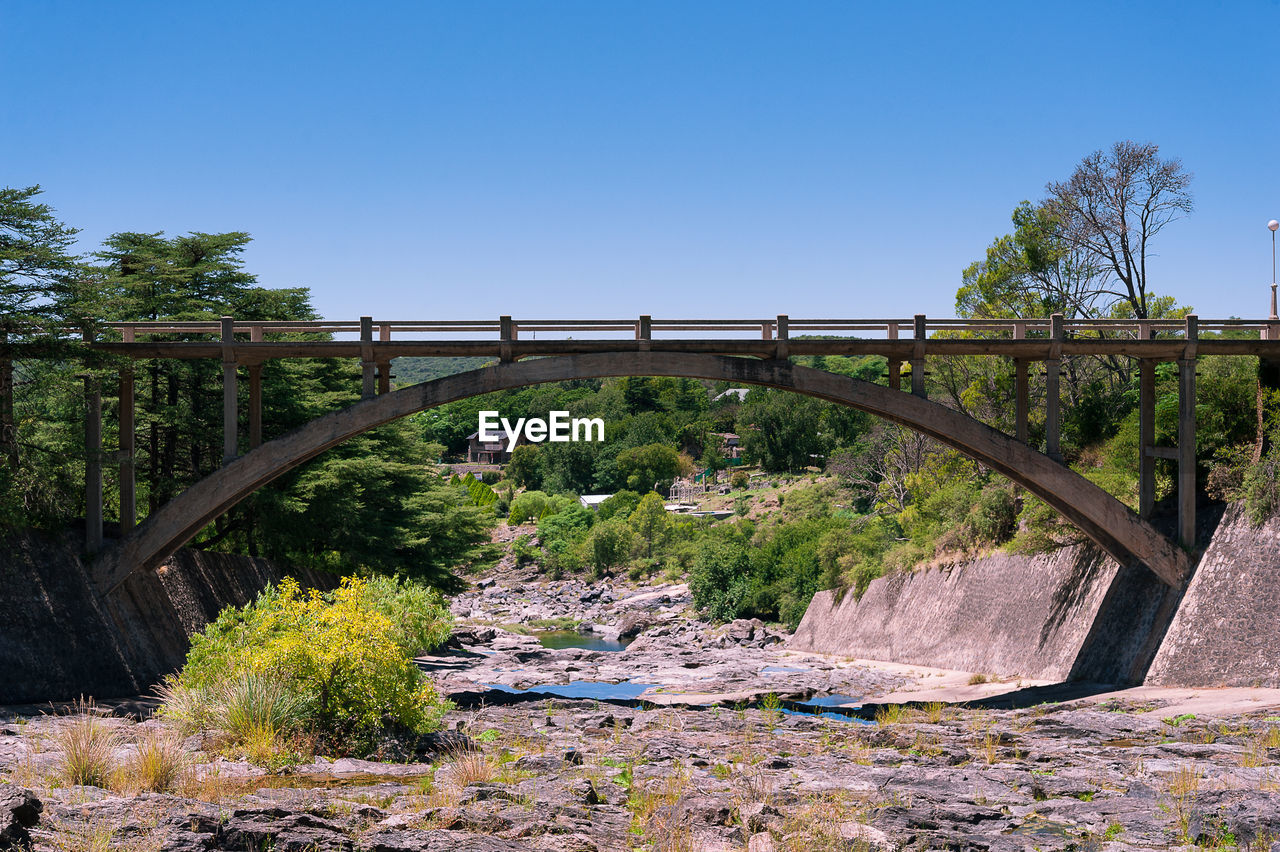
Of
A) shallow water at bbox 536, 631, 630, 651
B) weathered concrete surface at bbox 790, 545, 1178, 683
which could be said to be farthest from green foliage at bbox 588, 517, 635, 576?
weathered concrete surface at bbox 790, 545, 1178, 683

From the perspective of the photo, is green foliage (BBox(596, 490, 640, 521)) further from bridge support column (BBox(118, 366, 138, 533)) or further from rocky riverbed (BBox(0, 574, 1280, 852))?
rocky riverbed (BBox(0, 574, 1280, 852))

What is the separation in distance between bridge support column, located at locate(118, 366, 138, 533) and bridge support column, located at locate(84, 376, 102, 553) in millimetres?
459

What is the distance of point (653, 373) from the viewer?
2530 centimetres

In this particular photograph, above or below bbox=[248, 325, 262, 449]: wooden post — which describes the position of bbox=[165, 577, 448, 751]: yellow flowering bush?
below

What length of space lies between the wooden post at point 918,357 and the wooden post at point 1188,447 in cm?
556

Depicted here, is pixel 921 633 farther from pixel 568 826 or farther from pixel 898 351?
pixel 568 826

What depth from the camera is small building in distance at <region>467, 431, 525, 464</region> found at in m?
165

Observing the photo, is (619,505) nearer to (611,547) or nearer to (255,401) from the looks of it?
(611,547)

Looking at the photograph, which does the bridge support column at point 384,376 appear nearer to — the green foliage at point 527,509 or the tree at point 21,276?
the tree at point 21,276

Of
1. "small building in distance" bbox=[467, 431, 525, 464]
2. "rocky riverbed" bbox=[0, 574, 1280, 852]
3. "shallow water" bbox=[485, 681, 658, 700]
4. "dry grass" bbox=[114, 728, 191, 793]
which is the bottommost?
"shallow water" bbox=[485, 681, 658, 700]

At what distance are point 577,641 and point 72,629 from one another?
→ 4115 centimetres

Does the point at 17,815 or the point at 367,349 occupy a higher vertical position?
the point at 367,349

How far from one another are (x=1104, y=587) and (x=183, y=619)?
71.5ft

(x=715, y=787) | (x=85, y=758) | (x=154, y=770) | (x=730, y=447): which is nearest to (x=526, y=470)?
(x=730, y=447)
